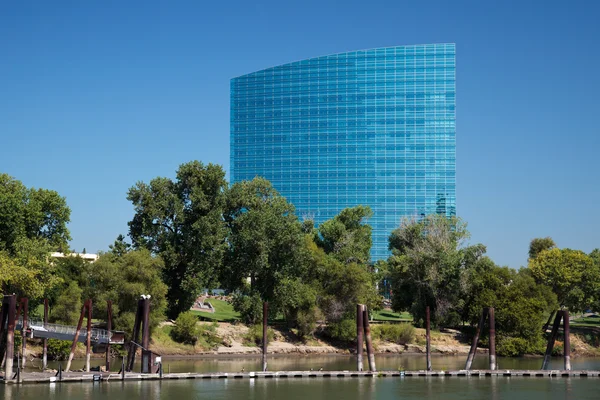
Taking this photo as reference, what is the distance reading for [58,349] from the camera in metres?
75.2

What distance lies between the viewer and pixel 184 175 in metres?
93.7

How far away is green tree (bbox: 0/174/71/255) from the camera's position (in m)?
77.5

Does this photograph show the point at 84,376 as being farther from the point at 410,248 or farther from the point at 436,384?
the point at 410,248

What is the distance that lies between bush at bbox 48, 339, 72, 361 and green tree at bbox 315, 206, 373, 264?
41.4 metres

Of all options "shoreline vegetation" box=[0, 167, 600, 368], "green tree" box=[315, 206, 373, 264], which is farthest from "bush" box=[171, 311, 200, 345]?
"green tree" box=[315, 206, 373, 264]

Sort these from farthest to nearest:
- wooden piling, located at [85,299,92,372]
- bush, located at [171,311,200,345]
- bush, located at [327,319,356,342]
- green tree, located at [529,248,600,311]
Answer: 1. green tree, located at [529,248,600,311]
2. bush, located at [327,319,356,342]
3. bush, located at [171,311,200,345]
4. wooden piling, located at [85,299,92,372]

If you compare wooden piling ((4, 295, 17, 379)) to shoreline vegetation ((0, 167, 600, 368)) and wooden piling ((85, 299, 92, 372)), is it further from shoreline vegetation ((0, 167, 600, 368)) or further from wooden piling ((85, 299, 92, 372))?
shoreline vegetation ((0, 167, 600, 368))

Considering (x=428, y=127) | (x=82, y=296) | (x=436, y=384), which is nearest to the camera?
(x=436, y=384)

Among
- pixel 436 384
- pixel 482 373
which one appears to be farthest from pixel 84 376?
pixel 482 373

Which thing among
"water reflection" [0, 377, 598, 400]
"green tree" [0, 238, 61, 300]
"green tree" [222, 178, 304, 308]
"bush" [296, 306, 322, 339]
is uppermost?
"green tree" [222, 178, 304, 308]

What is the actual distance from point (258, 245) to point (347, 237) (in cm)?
2298

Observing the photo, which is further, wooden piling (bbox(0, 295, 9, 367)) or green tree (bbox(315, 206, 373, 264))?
green tree (bbox(315, 206, 373, 264))

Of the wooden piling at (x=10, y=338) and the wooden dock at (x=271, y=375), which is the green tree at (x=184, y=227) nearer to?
the wooden dock at (x=271, y=375)

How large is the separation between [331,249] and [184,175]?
28871 millimetres
